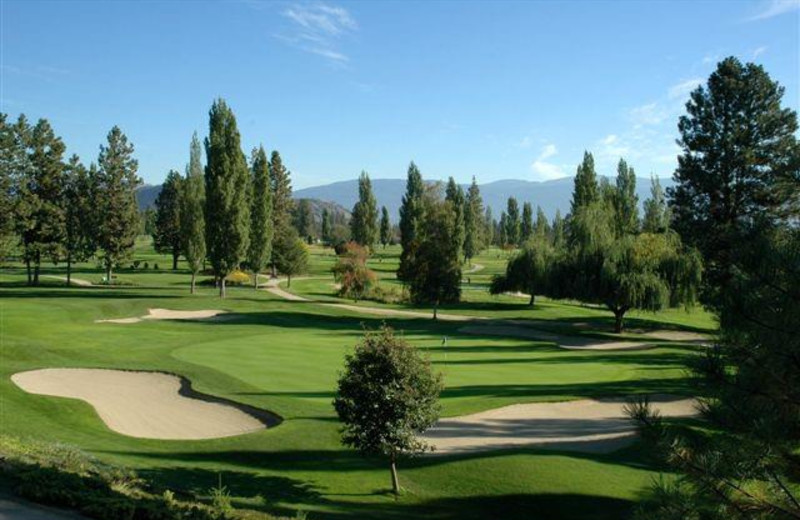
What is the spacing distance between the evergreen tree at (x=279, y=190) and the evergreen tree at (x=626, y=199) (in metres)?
47.0

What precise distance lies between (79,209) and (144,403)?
199 feet

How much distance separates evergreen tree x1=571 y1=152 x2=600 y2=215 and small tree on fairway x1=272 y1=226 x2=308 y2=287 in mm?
38077

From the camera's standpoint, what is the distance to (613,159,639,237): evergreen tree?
280 feet

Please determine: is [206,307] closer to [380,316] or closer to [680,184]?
[380,316]

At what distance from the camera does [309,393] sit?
24.7 meters

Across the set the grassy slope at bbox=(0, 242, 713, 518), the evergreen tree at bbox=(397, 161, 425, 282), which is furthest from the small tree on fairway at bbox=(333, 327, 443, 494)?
the evergreen tree at bbox=(397, 161, 425, 282)

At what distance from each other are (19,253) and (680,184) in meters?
67.2

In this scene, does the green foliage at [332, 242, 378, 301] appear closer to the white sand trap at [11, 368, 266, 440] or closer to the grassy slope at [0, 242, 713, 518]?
the grassy slope at [0, 242, 713, 518]

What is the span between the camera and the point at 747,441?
5.91 metres

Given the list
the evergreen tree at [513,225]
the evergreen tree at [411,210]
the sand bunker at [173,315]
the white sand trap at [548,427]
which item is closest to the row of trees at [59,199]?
the sand bunker at [173,315]

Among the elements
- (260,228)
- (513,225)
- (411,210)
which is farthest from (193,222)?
(513,225)

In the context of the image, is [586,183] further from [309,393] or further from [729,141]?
[309,393]

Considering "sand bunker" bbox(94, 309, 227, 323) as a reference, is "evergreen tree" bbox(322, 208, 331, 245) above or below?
above

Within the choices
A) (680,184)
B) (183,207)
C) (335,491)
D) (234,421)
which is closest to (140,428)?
(234,421)
